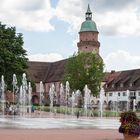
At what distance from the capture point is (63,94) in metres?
102

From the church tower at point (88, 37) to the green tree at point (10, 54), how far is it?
5876cm

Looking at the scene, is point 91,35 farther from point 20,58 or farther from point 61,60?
point 20,58

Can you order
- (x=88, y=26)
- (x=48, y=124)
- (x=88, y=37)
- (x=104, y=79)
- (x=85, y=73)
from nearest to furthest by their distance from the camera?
(x=48, y=124)
(x=85, y=73)
(x=104, y=79)
(x=88, y=37)
(x=88, y=26)

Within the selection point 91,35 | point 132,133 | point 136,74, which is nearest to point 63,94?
point 136,74

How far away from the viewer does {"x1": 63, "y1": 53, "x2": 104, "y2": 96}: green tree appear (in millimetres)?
88812

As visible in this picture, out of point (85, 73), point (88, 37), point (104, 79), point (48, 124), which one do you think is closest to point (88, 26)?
point (88, 37)

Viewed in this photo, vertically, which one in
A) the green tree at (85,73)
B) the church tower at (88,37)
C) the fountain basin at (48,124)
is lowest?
the fountain basin at (48,124)

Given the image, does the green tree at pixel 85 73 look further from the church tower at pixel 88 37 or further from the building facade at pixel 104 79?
the church tower at pixel 88 37

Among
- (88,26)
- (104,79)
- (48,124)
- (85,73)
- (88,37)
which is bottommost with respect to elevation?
(48,124)

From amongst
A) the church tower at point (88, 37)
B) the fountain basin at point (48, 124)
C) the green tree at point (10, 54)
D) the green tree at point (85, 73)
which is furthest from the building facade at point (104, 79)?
the fountain basin at point (48, 124)

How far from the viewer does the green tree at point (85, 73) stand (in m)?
88.8

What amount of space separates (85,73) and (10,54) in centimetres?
→ 2656

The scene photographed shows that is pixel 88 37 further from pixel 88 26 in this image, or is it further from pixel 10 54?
pixel 10 54

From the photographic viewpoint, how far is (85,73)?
88812mm
